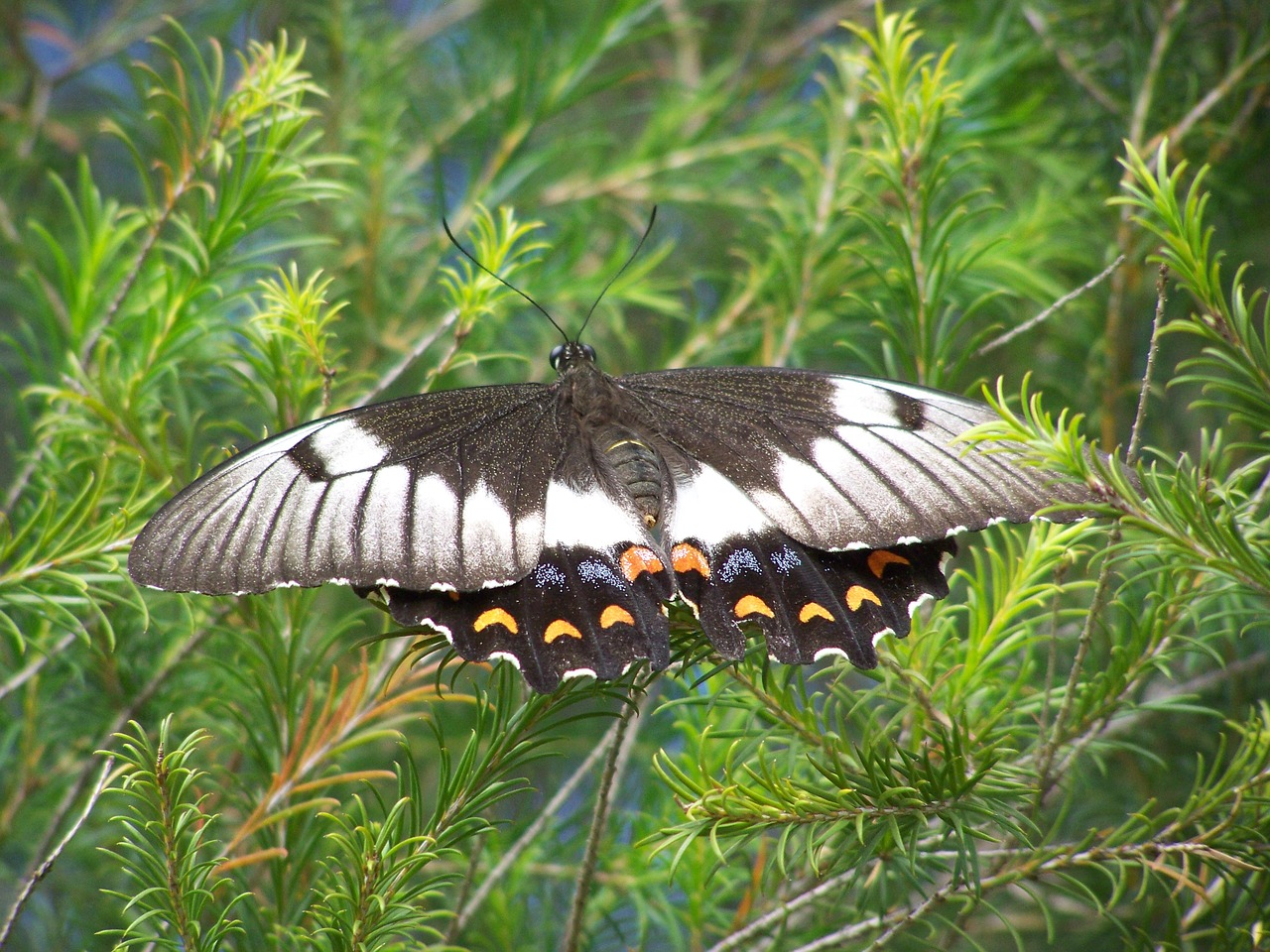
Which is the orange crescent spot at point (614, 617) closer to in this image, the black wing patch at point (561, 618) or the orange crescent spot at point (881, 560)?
the black wing patch at point (561, 618)

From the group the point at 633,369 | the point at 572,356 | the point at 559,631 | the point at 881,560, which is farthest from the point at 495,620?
the point at 633,369

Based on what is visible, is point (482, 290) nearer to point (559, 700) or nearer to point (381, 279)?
point (559, 700)

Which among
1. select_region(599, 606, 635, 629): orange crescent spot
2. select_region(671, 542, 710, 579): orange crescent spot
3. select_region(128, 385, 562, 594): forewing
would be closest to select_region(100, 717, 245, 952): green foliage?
select_region(128, 385, 562, 594): forewing

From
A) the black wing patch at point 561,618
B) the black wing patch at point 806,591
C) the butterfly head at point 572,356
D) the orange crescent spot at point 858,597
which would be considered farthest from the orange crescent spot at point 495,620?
the butterfly head at point 572,356

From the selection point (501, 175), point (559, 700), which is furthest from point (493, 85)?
point (559, 700)

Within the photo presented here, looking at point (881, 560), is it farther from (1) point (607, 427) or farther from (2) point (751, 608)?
(1) point (607, 427)
